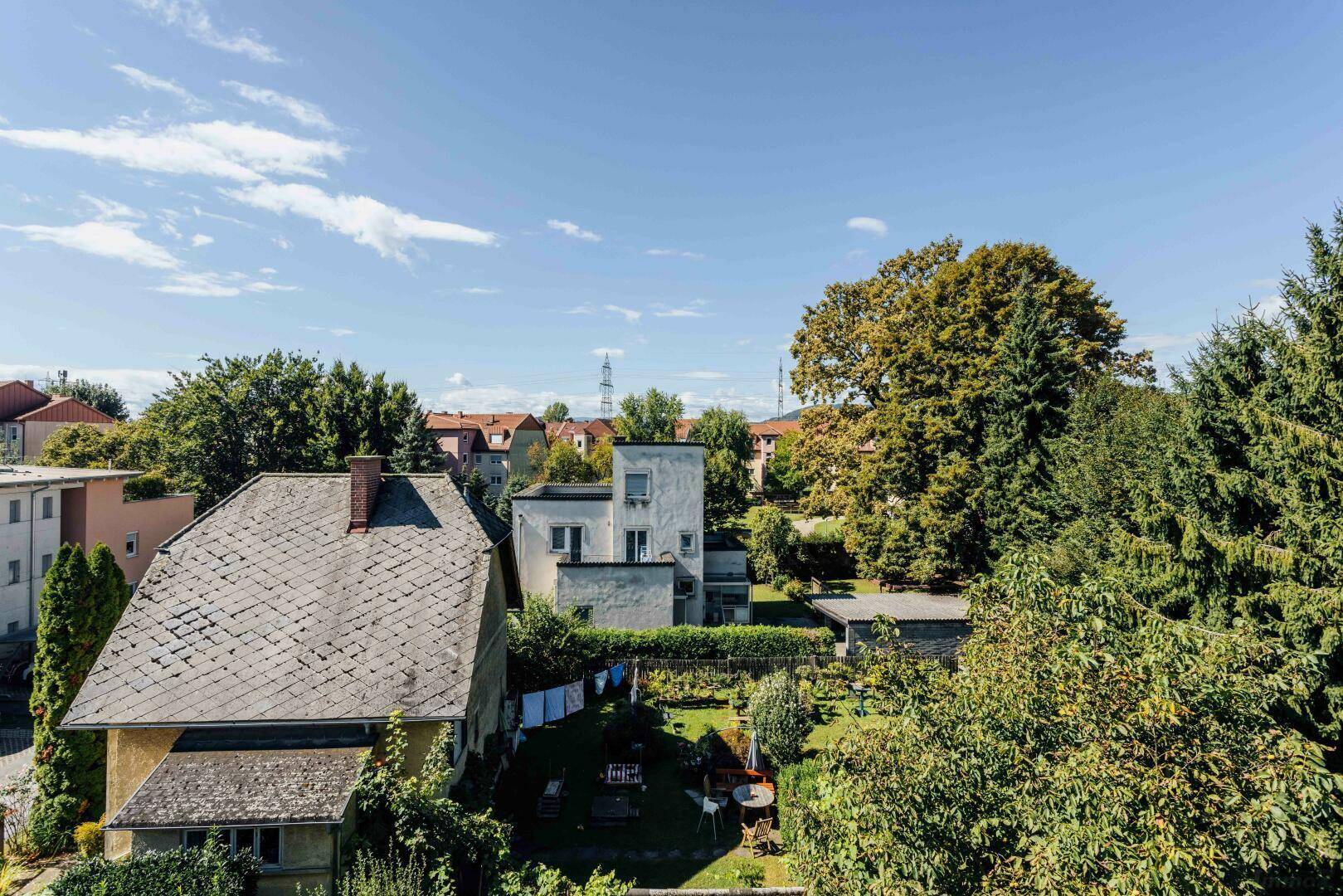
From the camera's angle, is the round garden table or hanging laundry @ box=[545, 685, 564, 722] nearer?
the round garden table

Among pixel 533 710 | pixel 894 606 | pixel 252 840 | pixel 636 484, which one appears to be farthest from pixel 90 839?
pixel 894 606

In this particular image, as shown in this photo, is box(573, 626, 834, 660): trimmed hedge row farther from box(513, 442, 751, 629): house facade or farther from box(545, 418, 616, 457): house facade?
box(545, 418, 616, 457): house facade

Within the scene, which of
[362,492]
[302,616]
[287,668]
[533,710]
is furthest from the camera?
[533,710]

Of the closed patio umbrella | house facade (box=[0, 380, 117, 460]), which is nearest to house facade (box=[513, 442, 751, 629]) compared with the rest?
the closed patio umbrella

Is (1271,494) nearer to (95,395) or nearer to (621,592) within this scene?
(621,592)

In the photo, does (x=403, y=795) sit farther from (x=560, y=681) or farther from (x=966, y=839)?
(x=560, y=681)

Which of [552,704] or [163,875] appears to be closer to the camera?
[163,875]

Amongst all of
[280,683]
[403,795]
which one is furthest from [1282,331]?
[280,683]

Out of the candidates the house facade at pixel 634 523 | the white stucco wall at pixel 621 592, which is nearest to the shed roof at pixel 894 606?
the house facade at pixel 634 523
